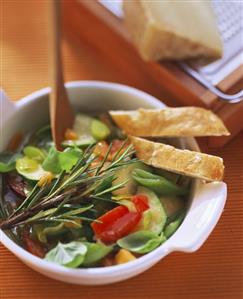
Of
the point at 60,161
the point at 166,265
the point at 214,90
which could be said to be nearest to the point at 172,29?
the point at 214,90

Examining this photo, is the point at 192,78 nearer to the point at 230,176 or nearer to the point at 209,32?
the point at 209,32

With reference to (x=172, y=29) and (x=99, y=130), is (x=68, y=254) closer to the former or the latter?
(x=99, y=130)

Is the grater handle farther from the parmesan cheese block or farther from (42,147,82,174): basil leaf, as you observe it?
(42,147,82,174): basil leaf

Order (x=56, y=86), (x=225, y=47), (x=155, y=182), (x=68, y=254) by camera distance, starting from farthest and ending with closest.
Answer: (x=225, y=47) < (x=56, y=86) < (x=155, y=182) < (x=68, y=254)

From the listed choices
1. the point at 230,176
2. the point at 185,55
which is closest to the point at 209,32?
the point at 185,55

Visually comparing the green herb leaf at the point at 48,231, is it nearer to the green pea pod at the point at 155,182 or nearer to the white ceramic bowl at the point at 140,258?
the white ceramic bowl at the point at 140,258

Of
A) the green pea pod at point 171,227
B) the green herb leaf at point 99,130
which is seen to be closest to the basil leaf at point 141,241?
the green pea pod at point 171,227

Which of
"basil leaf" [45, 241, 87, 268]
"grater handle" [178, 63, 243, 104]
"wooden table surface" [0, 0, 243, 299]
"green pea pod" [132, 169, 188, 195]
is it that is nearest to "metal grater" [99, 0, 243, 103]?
"grater handle" [178, 63, 243, 104]
